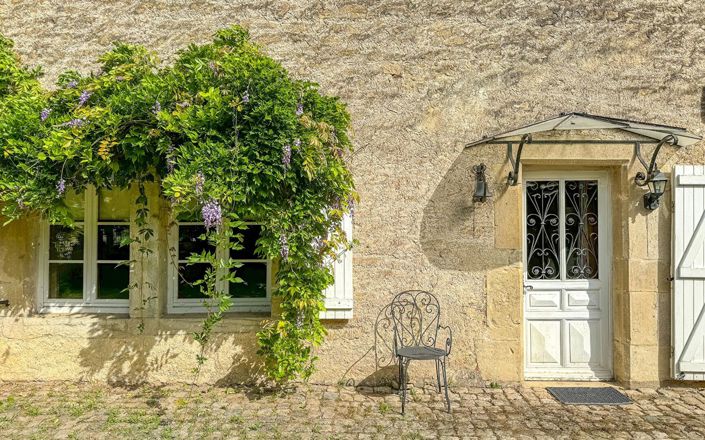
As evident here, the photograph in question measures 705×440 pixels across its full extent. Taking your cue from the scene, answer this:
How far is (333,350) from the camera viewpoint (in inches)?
163

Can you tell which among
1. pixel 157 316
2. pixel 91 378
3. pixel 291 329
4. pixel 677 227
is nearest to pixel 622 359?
pixel 677 227

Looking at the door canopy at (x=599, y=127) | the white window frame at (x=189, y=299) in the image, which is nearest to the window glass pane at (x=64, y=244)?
the white window frame at (x=189, y=299)

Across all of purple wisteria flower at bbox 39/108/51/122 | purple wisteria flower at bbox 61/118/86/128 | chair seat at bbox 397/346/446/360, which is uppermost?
purple wisteria flower at bbox 39/108/51/122

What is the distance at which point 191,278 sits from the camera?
4.43 metres

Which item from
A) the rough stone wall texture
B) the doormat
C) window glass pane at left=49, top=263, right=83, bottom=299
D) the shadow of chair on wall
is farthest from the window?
the doormat

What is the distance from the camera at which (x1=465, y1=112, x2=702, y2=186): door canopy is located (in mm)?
3500

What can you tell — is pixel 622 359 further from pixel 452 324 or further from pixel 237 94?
pixel 237 94

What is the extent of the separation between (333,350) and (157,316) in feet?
5.18

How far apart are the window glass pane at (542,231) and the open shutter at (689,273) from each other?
3.14 feet

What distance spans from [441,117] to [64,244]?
3.67 metres

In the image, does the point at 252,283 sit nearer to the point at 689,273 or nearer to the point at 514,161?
the point at 514,161

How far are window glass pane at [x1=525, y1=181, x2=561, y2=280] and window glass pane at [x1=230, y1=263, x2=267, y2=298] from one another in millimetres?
2459

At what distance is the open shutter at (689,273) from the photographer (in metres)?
4.03

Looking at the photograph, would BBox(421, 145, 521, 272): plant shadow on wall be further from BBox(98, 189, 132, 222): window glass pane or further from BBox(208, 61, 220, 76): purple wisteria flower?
BBox(98, 189, 132, 222): window glass pane
